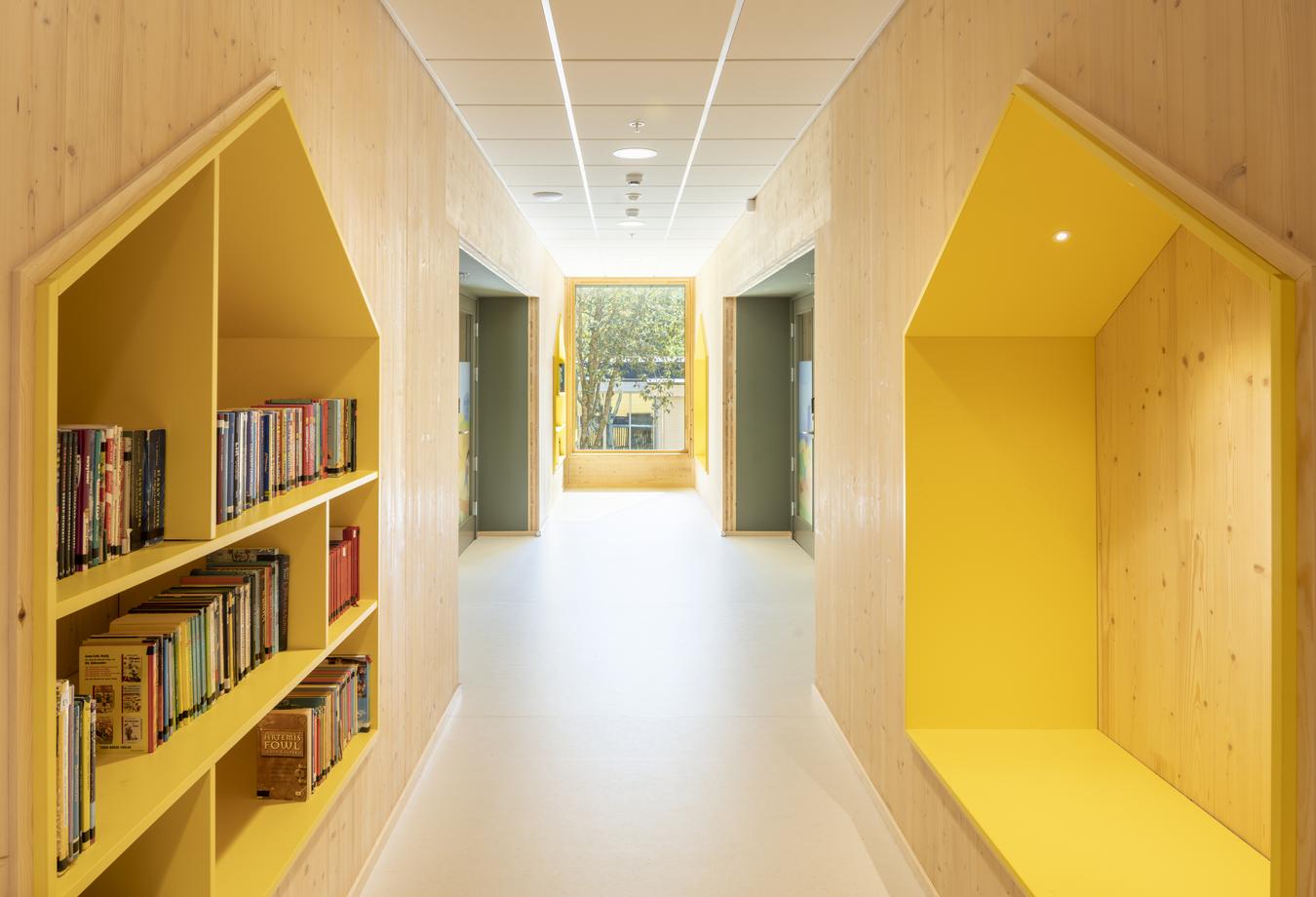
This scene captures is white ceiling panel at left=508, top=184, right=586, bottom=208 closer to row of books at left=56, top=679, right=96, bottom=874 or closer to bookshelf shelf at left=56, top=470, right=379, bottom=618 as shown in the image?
bookshelf shelf at left=56, top=470, right=379, bottom=618

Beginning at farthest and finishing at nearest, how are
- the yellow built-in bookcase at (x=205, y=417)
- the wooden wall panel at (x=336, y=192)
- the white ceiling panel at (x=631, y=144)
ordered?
the white ceiling panel at (x=631, y=144), the yellow built-in bookcase at (x=205, y=417), the wooden wall panel at (x=336, y=192)

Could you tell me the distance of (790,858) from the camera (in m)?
2.95

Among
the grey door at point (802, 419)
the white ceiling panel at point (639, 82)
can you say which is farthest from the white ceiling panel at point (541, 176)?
the grey door at point (802, 419)

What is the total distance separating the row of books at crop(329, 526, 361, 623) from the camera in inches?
102

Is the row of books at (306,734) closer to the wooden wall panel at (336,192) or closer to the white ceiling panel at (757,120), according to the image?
the wooden wall panel at (336,192)

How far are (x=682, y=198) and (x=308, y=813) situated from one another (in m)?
5.05

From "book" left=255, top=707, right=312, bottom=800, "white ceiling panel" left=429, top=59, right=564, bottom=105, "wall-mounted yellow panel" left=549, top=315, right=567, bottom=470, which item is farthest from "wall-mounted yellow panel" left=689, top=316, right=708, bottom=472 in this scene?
"book" left=255, top=707, right=312, bottom=800

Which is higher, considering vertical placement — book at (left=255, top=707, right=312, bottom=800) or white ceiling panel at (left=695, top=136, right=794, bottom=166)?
white ceiling panel at (left=695, top=136, right=794, bottom=166)

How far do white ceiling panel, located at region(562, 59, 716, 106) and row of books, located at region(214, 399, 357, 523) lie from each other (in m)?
1.69

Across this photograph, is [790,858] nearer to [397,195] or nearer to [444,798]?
[444,798]

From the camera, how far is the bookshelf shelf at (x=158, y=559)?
1.29 m

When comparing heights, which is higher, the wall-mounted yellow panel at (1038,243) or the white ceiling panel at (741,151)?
the white ceiling panel at (741,151)

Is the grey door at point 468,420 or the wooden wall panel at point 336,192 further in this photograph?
the grey door at point 468,420

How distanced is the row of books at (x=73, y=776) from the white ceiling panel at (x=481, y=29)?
7.87 feet
